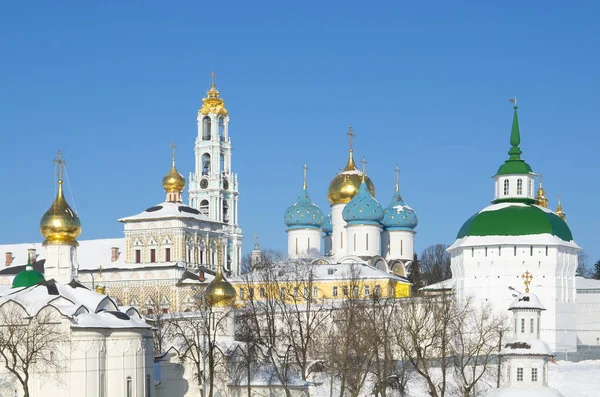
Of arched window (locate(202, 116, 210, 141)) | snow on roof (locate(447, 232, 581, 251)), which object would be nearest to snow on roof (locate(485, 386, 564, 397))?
snow on roof (locate(447, 232, 581, 251))

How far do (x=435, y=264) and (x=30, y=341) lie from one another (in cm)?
5278

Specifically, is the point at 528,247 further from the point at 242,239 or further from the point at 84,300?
the point at 242,239

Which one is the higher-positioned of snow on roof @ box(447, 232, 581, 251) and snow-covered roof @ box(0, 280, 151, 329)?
snow on roof @ box(447, 232, 581, 251)

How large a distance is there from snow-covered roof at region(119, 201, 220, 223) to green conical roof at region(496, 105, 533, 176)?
67.2 feet

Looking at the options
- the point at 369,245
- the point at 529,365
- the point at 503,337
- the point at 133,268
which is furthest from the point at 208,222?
the point at 529,365

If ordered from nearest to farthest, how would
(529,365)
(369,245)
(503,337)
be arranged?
(529,365) < (503,337) < (369,245)

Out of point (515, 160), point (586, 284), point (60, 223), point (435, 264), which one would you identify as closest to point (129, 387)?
point (60, 223)

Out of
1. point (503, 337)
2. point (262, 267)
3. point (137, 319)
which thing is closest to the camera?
point (137, 319)

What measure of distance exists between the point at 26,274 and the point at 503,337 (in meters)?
17.5

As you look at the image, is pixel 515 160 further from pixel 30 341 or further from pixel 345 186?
pixel 30 341

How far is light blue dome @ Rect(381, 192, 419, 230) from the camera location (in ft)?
237

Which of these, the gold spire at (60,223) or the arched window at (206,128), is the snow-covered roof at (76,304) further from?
the arched window at (206,128)

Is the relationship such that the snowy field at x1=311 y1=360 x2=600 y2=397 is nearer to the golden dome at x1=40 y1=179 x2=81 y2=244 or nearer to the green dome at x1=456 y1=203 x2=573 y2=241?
the green dome at x1=456 y1=203 x2=573 y2=241

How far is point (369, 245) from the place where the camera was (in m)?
69.1
